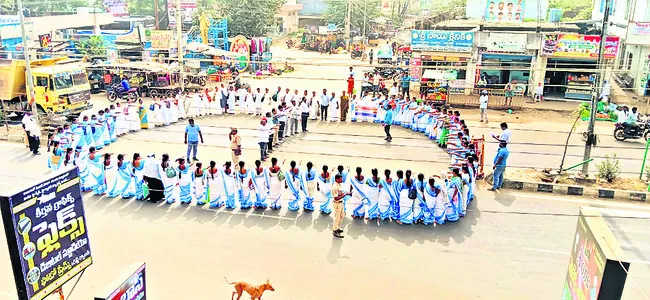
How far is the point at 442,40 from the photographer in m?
24.2

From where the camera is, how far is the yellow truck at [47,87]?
19234 mm

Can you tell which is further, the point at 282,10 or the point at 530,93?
the point at 282,10

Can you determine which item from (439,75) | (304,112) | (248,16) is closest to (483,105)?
(439,75)

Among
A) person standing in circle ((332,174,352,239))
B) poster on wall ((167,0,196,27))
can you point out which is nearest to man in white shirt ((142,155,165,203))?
person standing in circle ((332,174,352,239))

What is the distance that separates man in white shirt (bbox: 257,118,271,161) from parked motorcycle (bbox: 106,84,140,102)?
10.9m

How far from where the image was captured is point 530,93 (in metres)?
25.8

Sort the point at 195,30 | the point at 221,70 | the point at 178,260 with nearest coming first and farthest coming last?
1. the point at 178,260
2. the point at 221,70
3. the point at 195,30

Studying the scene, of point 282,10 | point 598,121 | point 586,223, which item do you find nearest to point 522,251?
point 586,223

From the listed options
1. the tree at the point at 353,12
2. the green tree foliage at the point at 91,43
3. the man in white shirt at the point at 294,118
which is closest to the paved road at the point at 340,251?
the man in white shirt at the point at 294,118

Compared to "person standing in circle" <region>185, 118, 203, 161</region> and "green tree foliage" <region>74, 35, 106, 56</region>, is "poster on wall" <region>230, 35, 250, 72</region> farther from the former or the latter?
"person standing in circle" <region>185, 118, 203, 161</region>

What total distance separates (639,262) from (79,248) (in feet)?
19.0

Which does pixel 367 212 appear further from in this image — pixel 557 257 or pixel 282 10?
pixel 282 10

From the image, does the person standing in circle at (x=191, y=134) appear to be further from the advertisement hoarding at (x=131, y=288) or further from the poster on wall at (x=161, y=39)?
the poster on wall at (x=161, y=39)

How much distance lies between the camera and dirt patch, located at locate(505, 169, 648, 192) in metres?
13.3
